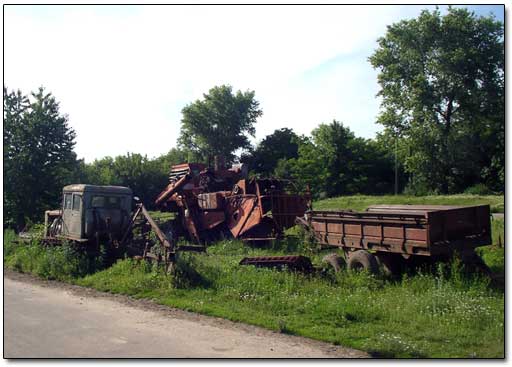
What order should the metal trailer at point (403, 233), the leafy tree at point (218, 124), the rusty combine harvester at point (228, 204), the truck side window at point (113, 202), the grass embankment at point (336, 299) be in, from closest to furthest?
the grass embankment at point (336, 299) < the metal trailer at point (403, 233) < the truck side window at point (113, 202) < the leafy tree at point (218, 124) < the rusty combine harvester at point (228, 204)

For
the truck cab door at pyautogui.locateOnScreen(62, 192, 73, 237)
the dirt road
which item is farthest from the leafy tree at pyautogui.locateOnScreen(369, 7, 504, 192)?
the truck cab door at pyautogui.locateOnScreen(62, 192, 73, 237)

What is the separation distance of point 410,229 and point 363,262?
1334 millimetres

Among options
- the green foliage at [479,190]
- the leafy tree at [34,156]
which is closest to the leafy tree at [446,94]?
the green foliage at [479,190]

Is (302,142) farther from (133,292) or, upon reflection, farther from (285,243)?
(133,292)

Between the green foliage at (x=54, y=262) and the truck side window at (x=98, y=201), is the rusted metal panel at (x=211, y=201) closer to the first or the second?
the truck side window at (x=98, y=201)

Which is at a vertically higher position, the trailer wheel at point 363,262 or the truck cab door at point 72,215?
the truck cab door at point 72,215

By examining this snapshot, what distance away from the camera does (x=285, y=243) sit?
16.8 m

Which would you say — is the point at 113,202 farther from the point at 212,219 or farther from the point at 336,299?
the point at 336,299

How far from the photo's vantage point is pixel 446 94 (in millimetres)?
6594

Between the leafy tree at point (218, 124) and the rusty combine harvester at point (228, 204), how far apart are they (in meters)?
0.91

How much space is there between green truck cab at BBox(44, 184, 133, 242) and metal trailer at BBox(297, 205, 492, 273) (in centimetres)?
593

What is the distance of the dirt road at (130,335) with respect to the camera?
715cm

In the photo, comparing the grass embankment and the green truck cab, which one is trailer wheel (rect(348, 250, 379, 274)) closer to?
the grass embankment

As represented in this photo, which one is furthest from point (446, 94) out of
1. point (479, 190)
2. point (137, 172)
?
point (137, 172)
